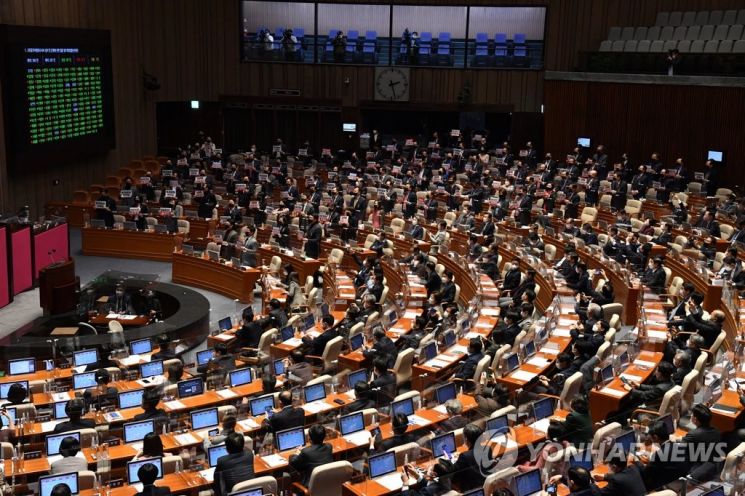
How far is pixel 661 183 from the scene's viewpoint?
25.6 m

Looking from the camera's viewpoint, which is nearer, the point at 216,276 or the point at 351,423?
the point at 351,423

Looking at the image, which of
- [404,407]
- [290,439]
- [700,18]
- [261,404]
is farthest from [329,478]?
[700,18]

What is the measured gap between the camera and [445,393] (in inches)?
476

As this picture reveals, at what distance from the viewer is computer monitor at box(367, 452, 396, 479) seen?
9746 mm

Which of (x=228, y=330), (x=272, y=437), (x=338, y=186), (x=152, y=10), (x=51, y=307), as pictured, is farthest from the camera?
(x=152, y=10)

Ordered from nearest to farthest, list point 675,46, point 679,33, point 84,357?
point 84,357
point 675,46
point 679,33

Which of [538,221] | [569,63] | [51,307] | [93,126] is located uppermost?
[569,63]

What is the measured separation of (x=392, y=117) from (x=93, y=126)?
42.0ft

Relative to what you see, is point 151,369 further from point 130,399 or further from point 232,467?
point 232,467

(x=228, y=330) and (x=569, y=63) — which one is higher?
(x=569, y=63)

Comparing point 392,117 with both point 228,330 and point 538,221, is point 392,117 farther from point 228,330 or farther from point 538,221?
point 228,330

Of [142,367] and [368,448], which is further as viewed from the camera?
[142,367]

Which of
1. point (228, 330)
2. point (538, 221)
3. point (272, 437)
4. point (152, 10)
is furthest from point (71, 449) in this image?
point (152, 10)

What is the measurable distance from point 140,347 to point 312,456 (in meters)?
6.17
